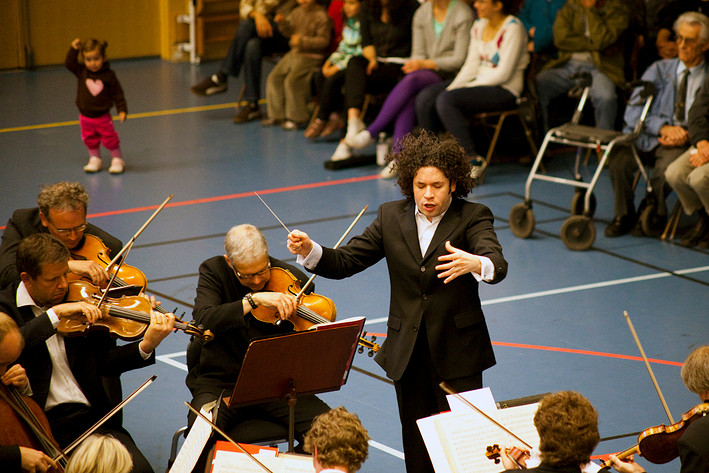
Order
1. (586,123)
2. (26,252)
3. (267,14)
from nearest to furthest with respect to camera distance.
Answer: (26,252)
(586,123)
(267,14)

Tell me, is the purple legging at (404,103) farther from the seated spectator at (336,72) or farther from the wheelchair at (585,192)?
the wheelchair at (585,192)

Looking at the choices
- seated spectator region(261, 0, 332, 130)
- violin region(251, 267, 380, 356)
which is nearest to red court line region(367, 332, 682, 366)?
violin region(251, 267, 380, 356)

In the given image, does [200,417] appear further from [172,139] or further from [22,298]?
[172,139]

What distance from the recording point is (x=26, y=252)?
3604 millimetres

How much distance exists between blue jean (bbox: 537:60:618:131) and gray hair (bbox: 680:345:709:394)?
214 inches

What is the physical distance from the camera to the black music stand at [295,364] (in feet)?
11.2

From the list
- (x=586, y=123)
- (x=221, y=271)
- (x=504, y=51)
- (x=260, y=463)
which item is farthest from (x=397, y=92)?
(x=260, y=463)

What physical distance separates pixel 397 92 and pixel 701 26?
289 centimetres

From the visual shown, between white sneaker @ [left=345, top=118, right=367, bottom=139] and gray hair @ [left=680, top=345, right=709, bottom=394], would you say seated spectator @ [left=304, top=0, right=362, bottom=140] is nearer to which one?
white sneaker @ [left=345, top=118, right=367, bottom=139]

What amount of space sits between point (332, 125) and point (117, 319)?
21.6 ft

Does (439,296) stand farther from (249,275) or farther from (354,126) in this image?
(354,126)

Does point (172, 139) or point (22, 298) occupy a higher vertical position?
point (22, 298)

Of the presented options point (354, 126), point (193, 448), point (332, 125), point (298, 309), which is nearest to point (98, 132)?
point (354, 126)

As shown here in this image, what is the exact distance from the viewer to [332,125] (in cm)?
1013
